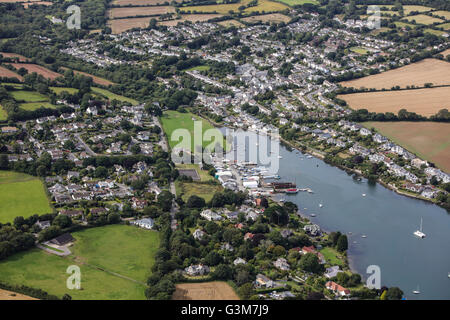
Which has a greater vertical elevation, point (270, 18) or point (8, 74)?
point (270, 18)

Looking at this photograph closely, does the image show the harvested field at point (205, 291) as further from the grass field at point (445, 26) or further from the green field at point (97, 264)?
the grass field at point (445, 26)

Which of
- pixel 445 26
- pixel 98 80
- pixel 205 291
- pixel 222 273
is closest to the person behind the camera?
pixel 205 291

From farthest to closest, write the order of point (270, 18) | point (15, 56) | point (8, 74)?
point (270, 18), point (15, 56), point (8, 74)

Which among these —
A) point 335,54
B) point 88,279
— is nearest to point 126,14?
point 335,54

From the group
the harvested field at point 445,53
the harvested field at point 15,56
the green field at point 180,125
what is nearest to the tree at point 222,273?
the green field at point 180,125

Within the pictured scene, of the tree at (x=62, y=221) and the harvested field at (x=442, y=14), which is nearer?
the tree at (x=62, y=221)

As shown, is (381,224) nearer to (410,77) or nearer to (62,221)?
(62,221)

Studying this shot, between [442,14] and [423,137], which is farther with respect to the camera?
[442,14]

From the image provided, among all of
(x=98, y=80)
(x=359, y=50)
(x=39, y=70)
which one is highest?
(x=359, y=50)

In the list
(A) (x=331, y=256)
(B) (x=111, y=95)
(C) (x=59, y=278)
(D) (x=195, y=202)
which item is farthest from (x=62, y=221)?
(B) (x=111, y=95)
